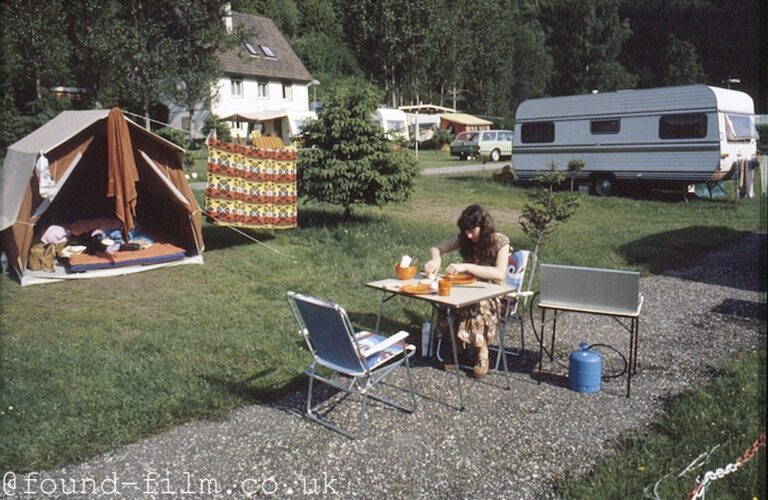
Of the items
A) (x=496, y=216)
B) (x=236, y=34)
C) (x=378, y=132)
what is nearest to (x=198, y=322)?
(x=378, y=132)

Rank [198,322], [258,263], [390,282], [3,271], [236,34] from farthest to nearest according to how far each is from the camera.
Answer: [236,34], [258,263], [3,271], [198,322], [390,282]

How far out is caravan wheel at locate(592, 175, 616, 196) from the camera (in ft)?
57.0

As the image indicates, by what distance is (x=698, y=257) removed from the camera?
957 cm

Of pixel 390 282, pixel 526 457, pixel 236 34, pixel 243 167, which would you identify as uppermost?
pixel 236 34

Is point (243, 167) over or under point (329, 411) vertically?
over

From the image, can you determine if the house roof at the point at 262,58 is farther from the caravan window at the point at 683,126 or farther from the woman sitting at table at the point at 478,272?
the woman sitting at table at the point at 478,272

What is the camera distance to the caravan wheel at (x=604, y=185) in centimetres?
1736

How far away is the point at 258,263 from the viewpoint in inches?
346

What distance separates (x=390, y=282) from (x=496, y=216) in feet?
30.5

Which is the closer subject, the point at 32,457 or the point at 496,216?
the point at 32,457

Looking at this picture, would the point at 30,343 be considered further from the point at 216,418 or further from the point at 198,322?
the point at 216,418

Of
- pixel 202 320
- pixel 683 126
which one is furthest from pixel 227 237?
pixel 683 126

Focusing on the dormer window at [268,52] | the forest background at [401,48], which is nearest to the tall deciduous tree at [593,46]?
A: the forest background at [401,48]

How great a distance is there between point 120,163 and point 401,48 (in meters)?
35.6
